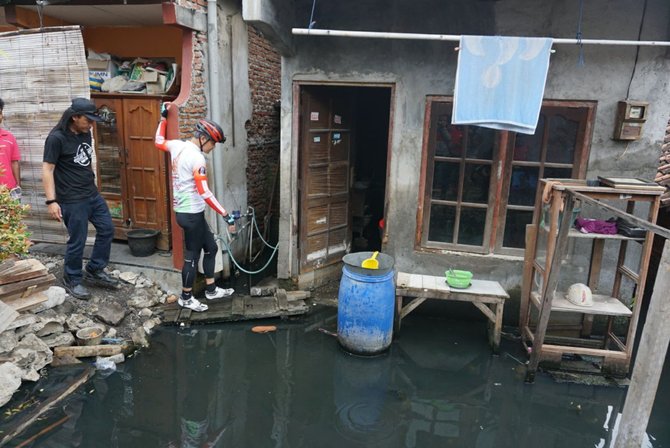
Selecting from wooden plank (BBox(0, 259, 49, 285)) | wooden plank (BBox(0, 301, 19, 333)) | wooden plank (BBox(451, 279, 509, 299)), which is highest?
wooden plank (BBox(0, 259, 49, 285))

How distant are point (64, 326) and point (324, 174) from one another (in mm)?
3685

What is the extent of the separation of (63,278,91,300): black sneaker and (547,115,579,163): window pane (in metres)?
5.71

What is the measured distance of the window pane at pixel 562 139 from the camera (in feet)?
18.3

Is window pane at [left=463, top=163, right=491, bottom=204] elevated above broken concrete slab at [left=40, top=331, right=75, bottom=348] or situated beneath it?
elevated above

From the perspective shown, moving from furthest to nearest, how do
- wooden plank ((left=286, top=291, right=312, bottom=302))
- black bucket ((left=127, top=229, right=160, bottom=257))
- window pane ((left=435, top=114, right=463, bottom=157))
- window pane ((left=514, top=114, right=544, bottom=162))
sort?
black bucket ((left=127, top=229, right=160, bottom=257))
wooden plank ((left=286, top=291, right=312, bottom=302))
window pane ((left=435, top=114, right=463, bottom=157))
window pane ((left=514, top=114, right=544, bottom=162))

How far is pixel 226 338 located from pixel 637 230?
448cm

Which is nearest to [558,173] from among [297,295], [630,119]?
[630,119]

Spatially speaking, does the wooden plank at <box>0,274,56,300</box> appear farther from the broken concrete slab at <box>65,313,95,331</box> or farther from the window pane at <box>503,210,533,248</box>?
the window pane at <box>503,210,533,248</box>

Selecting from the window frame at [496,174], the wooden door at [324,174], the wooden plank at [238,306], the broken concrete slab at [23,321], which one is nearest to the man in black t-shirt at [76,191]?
the broken concrete slab at [23,321]

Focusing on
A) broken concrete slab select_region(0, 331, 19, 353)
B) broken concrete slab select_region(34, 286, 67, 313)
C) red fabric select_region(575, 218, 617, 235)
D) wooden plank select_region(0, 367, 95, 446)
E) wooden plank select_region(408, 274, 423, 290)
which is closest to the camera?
wooden plank select_region(0, 367, 95, 446)

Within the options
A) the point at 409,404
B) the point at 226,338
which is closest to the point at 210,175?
the point at 226,338

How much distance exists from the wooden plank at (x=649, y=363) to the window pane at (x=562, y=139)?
3.17 meters

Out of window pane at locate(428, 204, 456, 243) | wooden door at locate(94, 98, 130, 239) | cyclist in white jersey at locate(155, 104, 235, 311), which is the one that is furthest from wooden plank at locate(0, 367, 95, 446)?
window pane at locate(428, 204, 456, 243)

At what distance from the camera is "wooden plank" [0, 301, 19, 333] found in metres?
4.21
